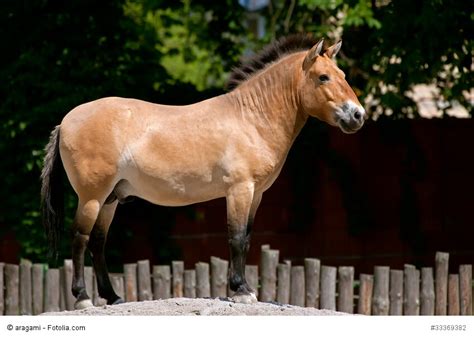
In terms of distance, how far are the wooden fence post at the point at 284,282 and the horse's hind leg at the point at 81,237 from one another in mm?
2957

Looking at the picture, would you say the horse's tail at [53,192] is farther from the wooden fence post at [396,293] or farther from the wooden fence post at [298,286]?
the wooden fence post at [396,293]

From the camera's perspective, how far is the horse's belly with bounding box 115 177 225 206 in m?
7.17

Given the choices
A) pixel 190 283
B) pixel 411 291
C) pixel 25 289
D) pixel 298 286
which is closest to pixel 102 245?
pixel 190 283

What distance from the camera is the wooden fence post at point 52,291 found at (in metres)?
10.2

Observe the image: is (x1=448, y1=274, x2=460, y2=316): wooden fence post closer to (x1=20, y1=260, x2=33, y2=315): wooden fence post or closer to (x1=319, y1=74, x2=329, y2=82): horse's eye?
(x1=319, y1=74, x2=329, y2=82): horse's eye

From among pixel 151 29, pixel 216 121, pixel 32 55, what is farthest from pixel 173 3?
pixel 216 121

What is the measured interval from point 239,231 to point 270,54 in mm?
1372

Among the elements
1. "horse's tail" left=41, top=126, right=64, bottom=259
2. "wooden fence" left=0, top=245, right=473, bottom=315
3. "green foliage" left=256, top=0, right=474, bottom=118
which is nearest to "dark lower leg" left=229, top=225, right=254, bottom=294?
"horse's tail" left=41, top=126, right=64, bottom=259

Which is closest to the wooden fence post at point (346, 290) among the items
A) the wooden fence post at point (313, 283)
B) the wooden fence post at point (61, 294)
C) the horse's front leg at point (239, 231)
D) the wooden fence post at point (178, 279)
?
the wooden fence post at point (313, 283)

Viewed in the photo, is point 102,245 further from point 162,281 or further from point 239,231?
point 162,281

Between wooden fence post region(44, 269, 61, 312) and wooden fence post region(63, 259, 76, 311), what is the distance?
0.08 m

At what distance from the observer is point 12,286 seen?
34.1ft

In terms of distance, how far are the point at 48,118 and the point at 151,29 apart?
9.85 feet

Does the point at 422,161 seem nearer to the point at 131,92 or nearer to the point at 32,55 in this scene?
the point at 131,92
